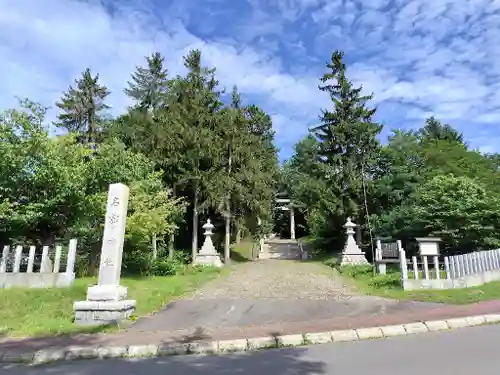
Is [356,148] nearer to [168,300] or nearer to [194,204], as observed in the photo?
[194,204]

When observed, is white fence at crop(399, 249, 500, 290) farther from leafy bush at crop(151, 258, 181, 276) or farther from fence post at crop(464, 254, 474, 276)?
leafy bush at crop(151, 258, 181, 276)

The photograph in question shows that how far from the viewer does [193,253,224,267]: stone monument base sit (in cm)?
2173

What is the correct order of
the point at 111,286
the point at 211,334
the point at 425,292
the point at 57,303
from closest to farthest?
the point at 211,334 < the point at 111,286 < the point at 57,303 < the point at 425,292

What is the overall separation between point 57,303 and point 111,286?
2.68m

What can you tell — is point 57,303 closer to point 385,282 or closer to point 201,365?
point 201,365

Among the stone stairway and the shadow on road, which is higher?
the stone stairway

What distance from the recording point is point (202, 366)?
5.41 meters

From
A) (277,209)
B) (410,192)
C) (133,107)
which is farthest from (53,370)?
(277,209)

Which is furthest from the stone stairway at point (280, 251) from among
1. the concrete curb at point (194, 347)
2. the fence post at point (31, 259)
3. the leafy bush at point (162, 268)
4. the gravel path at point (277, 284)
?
the concrete curb at point (194, 347)

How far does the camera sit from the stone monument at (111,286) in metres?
8.62

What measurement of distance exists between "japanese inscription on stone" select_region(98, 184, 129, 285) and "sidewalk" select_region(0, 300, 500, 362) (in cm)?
199

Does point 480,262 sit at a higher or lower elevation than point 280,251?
lower

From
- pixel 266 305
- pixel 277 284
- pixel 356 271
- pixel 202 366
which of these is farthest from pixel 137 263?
pixel 202 366

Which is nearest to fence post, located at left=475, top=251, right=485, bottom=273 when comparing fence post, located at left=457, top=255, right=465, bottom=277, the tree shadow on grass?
fence post, located at left=457, top=255, right=465, bottom=277
